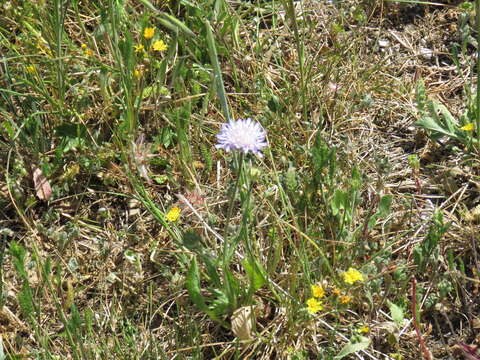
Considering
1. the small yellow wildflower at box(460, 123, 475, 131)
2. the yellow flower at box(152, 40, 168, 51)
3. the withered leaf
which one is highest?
the yellow flower at box(152, 40, 168, 51)

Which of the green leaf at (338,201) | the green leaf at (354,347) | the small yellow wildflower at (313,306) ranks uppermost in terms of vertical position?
the green leaf at (338,201)

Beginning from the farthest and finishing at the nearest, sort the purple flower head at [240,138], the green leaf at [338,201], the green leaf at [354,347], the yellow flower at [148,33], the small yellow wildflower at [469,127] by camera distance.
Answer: the yellow flower at [148,33] → the small yellow wildflower at [469,127] → the green leaf at [338,201] → the green leaf at [354,347] → the purple flower head at [240,138]

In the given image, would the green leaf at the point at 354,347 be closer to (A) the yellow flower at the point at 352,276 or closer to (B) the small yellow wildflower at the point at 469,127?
(A) the yellow flower at the point at 352,276

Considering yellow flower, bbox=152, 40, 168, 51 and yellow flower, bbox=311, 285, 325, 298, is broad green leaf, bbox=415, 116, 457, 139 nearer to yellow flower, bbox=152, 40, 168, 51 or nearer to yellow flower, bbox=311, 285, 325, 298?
yellow flower, bbox=311, 285, 325, 298

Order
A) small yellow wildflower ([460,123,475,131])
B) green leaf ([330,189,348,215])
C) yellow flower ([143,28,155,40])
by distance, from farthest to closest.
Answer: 1. yellow flower ([143,28,155,40])
2. small yellow wildflower ([460,123,475,131])
3. green leaf ([330,189,348,215])

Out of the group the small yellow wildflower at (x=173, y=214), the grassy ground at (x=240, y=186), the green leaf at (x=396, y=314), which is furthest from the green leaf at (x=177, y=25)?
the green leaf at (x=396, y=314)

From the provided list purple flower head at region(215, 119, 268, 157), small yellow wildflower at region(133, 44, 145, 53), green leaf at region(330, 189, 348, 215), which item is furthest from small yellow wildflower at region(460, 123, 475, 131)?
small yellow wildflower at region(133, 44, 145, 53)

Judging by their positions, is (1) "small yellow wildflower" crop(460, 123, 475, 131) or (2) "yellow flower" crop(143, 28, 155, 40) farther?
(2) "yellow flower" crop(143, 28, 155, 40)

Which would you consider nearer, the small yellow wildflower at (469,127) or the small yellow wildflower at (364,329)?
the small yellow wildflower at (364,329)

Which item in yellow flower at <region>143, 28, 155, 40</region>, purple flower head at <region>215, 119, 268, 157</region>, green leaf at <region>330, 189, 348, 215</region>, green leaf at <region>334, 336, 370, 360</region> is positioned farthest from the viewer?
yellow flower at <region>143, 28, 155, 40</region>
